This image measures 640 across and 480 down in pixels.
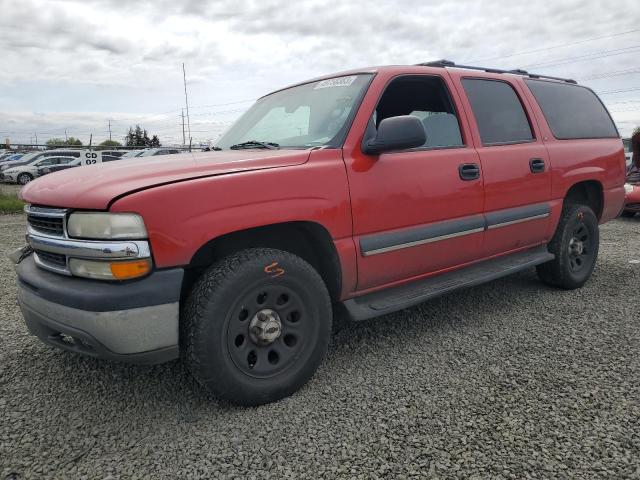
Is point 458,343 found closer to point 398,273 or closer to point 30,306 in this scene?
point 398,273

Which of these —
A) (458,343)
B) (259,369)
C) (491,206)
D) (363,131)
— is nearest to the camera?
(259,369)

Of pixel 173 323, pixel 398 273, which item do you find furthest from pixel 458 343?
pixel 173 323

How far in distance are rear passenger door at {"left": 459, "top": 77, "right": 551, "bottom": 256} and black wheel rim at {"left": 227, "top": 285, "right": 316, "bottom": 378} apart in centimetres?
167

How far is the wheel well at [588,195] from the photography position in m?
4.34

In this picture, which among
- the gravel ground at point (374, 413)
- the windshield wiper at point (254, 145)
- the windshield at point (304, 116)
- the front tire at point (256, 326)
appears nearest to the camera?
the gravel ground at point (374, 413)

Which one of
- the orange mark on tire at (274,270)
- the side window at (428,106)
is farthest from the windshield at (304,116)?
the orange mark on tire at (274,270)

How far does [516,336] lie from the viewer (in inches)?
129

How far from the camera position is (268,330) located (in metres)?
2.39

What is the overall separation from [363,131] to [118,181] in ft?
4.49

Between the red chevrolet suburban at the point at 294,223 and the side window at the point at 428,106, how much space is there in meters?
0.01

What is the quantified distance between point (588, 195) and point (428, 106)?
2.18 meters

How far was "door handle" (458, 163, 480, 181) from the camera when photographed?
319 centimetres

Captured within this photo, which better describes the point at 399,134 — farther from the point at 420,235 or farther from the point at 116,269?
the point at 116,269

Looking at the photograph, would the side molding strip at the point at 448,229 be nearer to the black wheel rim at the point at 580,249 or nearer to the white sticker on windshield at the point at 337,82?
the black wheel rim at the point at 580,249
